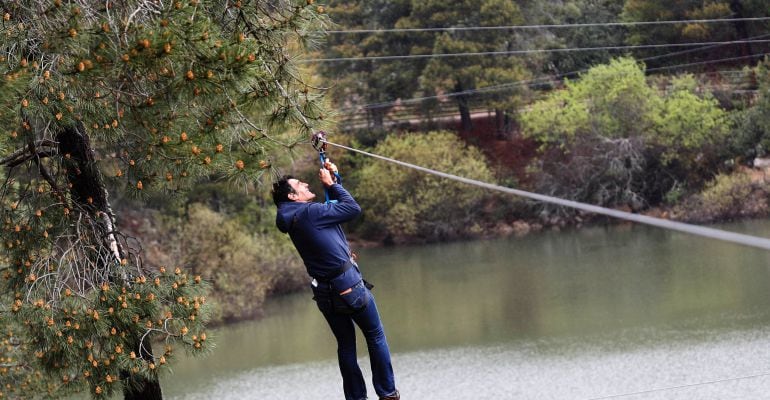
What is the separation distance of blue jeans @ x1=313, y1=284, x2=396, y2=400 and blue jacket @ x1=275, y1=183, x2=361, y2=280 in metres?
0.14

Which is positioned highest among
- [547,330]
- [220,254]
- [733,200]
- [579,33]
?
[579,33]

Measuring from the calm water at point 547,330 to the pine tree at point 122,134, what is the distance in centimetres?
431

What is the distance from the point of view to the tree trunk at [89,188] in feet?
21.0

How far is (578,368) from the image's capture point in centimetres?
1305

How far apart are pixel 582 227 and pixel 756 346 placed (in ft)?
44.1

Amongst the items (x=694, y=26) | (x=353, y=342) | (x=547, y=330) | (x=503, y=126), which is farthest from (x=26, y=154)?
(x=503, y=126)

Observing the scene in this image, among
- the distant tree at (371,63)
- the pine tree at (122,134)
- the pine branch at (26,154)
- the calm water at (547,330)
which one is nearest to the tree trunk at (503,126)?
the distant tree at (371,63)

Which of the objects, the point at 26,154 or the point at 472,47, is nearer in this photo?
the point at 26,154

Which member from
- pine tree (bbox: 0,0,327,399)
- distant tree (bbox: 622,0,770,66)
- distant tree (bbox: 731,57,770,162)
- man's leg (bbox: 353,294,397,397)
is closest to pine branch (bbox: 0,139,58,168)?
pine tree (bbox: 0,0,327,399)

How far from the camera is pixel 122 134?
18.8 feet

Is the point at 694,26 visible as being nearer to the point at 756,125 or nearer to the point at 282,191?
the point at 756,125

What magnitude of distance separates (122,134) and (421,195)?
70.6 ft

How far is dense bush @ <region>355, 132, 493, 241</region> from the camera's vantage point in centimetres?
2720

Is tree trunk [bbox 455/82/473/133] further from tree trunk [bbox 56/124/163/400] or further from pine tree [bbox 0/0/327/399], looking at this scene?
tree trunk [bbox 56/124/163/400]
